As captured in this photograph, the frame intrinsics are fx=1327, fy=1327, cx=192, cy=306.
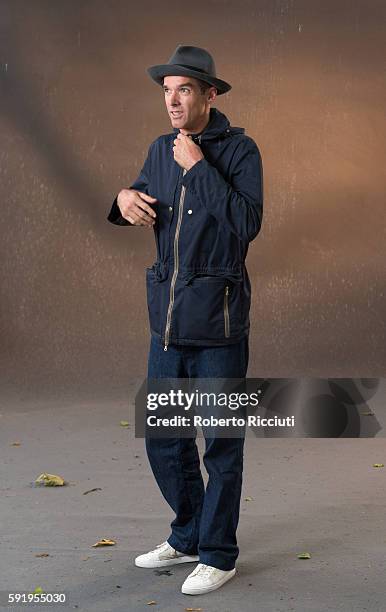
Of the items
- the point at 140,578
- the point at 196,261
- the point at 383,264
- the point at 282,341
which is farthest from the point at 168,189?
the point at 383,264

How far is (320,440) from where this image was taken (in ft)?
19.4

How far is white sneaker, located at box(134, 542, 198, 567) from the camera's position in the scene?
13.5 ft

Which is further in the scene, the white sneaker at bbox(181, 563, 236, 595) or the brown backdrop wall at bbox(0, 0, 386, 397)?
the brown backdrop wall at bbox(0, 0, 386, 397)

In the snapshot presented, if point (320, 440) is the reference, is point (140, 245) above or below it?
above

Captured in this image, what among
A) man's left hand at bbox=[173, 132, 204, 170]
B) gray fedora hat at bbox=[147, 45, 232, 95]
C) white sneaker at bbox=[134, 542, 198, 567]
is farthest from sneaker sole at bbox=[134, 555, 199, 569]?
gray fedora hat at bbox=[147, 45, 232, 95]

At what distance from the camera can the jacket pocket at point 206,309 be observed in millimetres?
3832

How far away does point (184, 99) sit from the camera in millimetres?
3826

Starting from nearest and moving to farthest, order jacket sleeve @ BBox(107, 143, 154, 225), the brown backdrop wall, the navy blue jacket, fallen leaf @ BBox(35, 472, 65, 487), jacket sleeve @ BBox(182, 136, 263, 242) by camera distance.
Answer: jacket sleeve @ BBox(182, 136, 263, 242)
the navy blue jacket
jacket sleeve @ BBox(107, 143, 154, 225)
fallen leaf @ BBox(35, 472, 65, 487)
the brown backdrop wall

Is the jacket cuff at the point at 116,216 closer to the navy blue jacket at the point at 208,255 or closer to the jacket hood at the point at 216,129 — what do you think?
the navy blue jacket at the point at 208,255

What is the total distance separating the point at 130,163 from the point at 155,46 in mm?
755

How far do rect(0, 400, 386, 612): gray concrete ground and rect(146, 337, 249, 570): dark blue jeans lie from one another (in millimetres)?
151

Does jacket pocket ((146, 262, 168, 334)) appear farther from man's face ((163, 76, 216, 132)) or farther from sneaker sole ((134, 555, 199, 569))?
sneaker sole ((134, 555, 199, 569))

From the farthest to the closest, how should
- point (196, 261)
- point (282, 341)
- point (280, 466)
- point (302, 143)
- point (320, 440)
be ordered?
point (302, 143)
point (282, 341)
point (320, 440)
point (280, 466)
point (196, 261)

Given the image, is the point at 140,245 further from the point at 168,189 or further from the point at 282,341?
the point at 168,189
